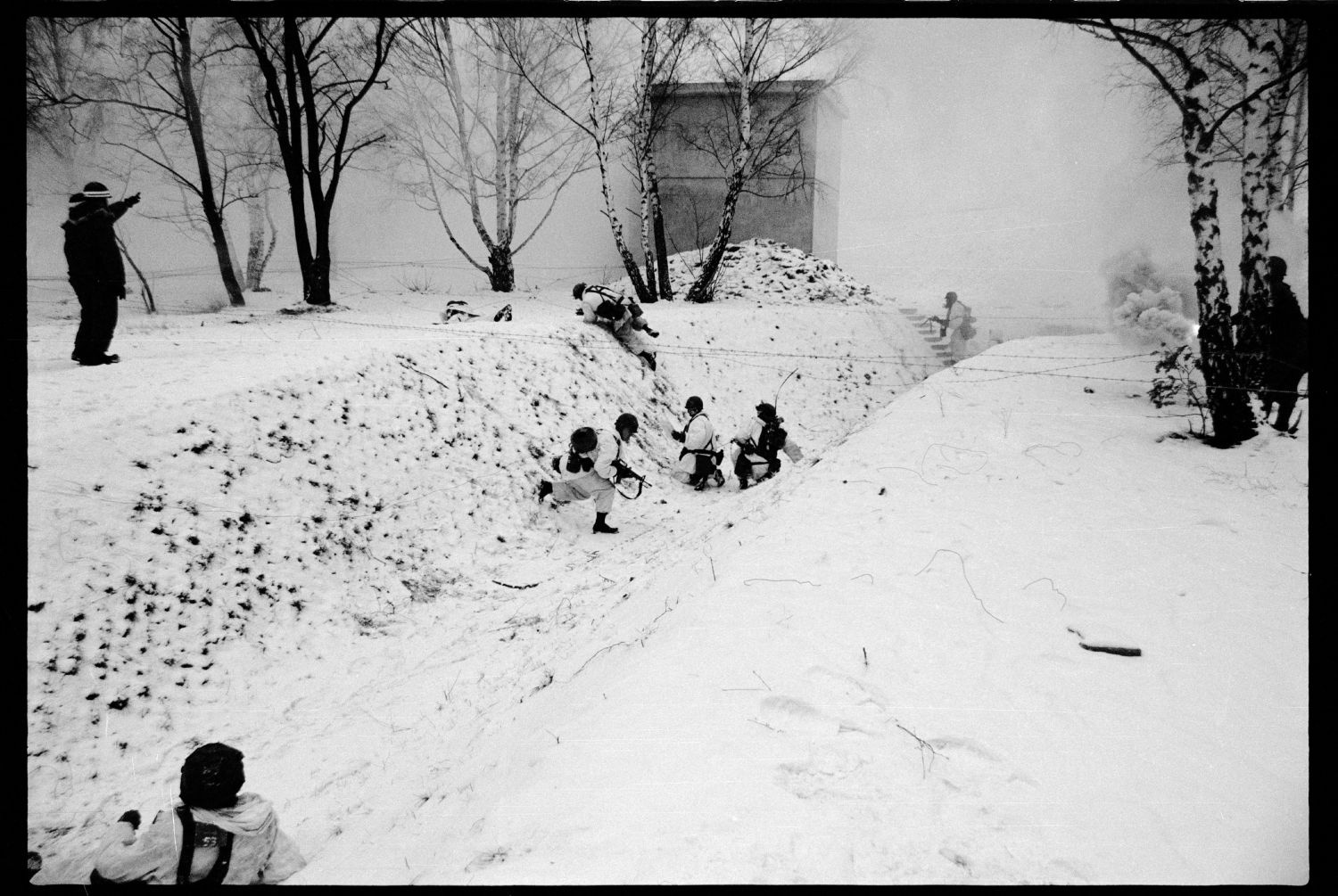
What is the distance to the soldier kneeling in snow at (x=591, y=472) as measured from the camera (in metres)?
6.96

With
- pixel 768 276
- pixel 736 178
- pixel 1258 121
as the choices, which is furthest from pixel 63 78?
pixel 768 276

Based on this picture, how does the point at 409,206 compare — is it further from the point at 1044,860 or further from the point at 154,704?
the point at 1044,860

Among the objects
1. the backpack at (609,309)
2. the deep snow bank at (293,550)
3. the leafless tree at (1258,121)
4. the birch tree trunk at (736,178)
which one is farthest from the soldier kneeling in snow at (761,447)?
the leafless tree at (1258,121)

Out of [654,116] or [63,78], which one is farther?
[654,116]

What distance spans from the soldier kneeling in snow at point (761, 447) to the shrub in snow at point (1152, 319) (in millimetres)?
4123

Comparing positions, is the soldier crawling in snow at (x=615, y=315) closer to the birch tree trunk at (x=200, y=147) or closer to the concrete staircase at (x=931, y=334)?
the concrete staircase at (x=931, y=334)

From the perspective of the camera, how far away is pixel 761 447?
856 cm

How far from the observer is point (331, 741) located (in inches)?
141

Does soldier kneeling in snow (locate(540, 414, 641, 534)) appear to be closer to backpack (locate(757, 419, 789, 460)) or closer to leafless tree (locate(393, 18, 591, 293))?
leafless tree (locate(393, 18, 591, 293))

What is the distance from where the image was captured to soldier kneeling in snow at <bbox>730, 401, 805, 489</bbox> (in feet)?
27.9

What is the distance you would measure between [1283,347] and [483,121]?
22.2 feet

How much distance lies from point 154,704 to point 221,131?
3528 mm

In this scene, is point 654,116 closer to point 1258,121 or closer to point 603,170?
point 603,170
